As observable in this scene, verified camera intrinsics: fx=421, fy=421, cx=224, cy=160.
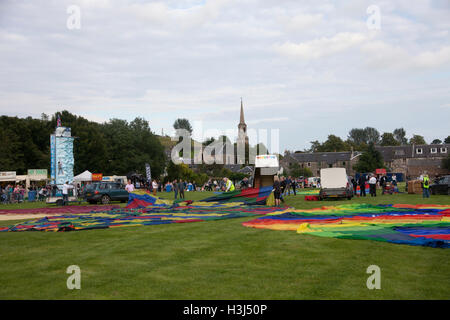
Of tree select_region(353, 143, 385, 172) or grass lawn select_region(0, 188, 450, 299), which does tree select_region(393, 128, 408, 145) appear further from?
grass lawn select_region(0, 188, 450, 299)

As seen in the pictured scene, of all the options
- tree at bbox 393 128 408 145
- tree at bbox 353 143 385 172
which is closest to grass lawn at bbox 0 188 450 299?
tree at bbox 353 143 385 172

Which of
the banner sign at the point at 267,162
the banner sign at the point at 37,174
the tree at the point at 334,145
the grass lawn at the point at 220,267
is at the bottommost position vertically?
the grass lawn at the point at 220,267

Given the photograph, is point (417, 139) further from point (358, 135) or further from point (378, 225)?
point (378, 225)

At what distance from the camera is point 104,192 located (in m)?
29.7

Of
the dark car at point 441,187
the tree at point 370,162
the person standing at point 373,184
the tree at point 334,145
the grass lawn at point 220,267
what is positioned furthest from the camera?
the tree at point 334,145

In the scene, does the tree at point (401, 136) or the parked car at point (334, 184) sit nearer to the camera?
the parked car at point (334, 184)

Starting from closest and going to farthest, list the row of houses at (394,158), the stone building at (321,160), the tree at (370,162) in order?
the tree at (370,162)
the row of houses at (394,158)
the stone building at (321,160)

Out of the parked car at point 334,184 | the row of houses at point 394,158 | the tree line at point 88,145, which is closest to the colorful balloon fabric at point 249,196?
the parked car at point 334,184

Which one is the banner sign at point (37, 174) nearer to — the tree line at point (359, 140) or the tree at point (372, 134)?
the tree line at point (359, 140)

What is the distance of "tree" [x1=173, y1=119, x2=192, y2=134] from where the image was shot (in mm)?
159125

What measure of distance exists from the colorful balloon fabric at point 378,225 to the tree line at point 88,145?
48.3m

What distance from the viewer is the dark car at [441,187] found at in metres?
29.9
